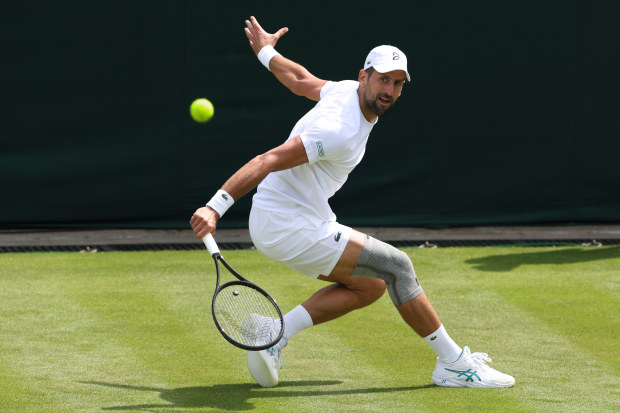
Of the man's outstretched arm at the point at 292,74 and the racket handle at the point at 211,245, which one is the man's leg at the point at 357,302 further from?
the man's outstretched arm at the point at 292,74

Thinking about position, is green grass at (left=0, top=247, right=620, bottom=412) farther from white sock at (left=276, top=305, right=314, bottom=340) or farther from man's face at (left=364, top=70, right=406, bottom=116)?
man's face at (left=364, top=70, right=406, bottom=116)

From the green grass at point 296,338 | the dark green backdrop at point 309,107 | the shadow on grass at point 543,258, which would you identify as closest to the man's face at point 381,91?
the green grass at point 296,338

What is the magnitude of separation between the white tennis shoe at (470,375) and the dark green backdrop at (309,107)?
3.93 metres

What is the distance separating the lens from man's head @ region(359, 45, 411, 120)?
16.0 feet

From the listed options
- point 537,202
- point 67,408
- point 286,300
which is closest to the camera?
point 67,408

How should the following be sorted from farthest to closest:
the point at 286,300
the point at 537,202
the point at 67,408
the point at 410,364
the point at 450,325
Answer: the point at 537,202
the point at 286,300
the point at 450,325
the point at 410,364
the point at 67,408

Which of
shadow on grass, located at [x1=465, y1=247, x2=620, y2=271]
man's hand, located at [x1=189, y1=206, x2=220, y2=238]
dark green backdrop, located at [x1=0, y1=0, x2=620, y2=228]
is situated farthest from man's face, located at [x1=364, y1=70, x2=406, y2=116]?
dark green backdrop, located at [x1=0, y1=0, x2=620, y2=228]

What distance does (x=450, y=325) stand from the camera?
6285 millimetres

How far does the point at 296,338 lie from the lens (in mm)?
5926

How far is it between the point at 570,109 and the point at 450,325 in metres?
3.37

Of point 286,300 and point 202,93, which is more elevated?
point 202,93

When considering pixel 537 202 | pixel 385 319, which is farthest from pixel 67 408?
pixel 537 202

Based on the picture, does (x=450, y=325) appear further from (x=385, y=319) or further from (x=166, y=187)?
(x=166, y=187)

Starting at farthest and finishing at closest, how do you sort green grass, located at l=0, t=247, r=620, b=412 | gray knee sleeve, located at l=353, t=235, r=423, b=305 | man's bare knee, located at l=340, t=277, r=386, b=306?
1. man's bare knee, located at l=340, t=277, r=386, b=306
2. gray knee sleeve, located at l=353, t=235, r=423, b=305
3. green grass, located at l=0, t=247, r=620, b=412
